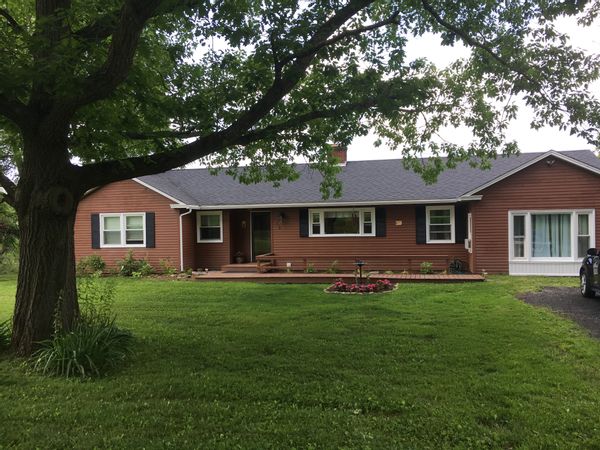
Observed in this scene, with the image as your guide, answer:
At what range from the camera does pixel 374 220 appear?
1748cm

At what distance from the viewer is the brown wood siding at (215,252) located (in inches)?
734

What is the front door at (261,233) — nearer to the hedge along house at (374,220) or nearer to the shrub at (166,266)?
the hedge along house at (374,220)

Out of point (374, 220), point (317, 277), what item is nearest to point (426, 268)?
point (374, 220)

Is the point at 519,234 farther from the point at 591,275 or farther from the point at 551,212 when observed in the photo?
the point at 591,275

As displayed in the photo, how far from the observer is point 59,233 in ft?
20.4

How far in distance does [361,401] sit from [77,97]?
4619mm

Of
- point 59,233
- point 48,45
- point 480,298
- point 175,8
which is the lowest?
point 480,298

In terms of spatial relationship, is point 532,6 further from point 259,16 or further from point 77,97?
point 77,97

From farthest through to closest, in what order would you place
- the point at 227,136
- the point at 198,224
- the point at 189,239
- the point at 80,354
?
the point at 198,224 < the point at 189,239 < the point at 227,136 < the point at 80,354

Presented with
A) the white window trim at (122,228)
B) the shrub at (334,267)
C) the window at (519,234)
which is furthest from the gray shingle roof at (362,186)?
the shrub at (334,267)

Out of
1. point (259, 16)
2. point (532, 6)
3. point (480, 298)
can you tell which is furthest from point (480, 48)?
point (480, 298)

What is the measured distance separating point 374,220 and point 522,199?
201 inches

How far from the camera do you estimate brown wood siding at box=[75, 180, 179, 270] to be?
1802cm

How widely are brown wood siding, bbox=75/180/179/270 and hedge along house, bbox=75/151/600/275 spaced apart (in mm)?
40
